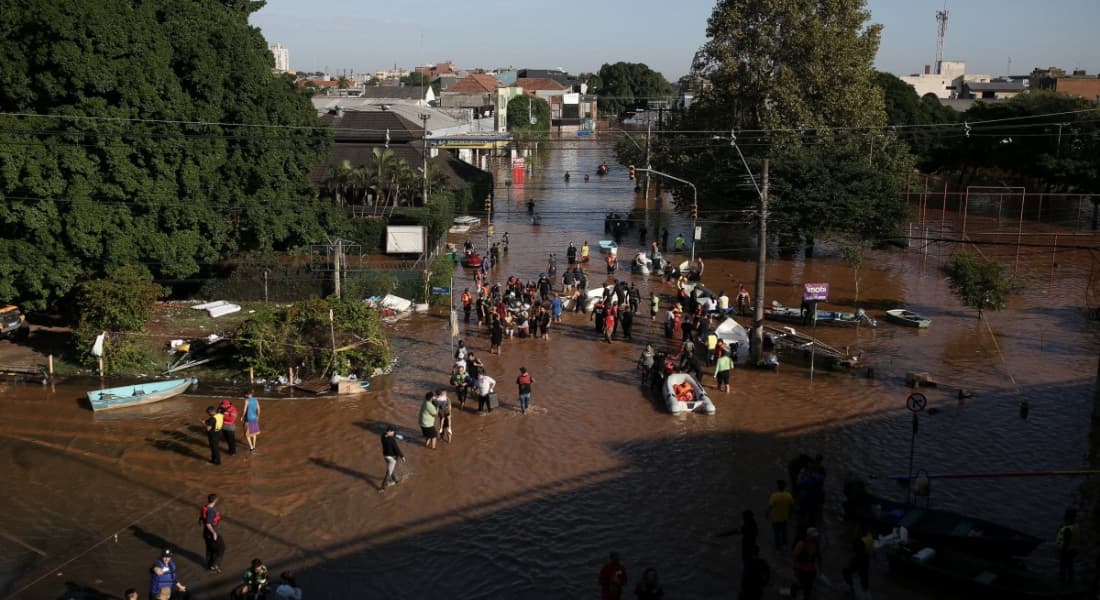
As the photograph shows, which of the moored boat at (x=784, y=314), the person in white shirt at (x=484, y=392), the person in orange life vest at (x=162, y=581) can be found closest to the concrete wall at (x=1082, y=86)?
the moored boat at (x=784, y=314)

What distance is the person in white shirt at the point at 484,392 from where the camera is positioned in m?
20.9

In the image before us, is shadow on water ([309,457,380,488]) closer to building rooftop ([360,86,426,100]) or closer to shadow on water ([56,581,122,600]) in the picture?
shadow on water ([56,581,122,600])

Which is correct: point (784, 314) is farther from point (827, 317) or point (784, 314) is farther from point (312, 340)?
point (312, 340)

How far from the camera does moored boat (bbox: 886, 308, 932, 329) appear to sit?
29.6m

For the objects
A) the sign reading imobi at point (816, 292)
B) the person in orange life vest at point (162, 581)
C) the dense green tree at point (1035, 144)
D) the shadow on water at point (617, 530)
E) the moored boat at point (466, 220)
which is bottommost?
the shadow on water at point (617, 530)

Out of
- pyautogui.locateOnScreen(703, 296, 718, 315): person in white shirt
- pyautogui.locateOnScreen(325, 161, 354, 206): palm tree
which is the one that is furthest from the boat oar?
pyautogui.locateOnScreen(325, 161, 354, 206): palm tree

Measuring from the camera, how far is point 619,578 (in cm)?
A: 1212

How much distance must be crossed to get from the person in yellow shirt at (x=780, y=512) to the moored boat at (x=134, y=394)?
1509 centimetres

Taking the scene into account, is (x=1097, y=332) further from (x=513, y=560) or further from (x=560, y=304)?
(x=513, y=560)

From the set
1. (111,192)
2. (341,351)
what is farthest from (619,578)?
(111,192)

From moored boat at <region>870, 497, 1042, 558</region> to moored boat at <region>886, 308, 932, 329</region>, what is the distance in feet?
50.9

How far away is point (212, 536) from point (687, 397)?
11416 millimetres

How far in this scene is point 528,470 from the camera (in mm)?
17984

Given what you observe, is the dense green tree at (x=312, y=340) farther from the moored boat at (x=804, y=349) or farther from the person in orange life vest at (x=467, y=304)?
the moored boat at (x=804, y=349)
